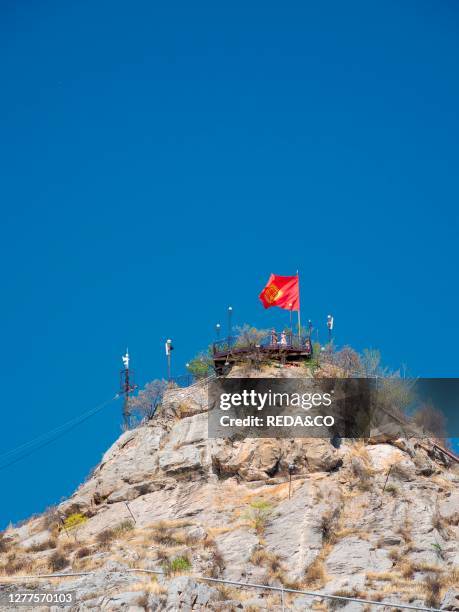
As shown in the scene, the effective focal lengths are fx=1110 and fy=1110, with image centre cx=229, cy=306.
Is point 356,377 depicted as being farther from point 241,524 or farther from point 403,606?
point 403,606

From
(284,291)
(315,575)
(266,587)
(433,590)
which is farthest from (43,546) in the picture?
(284,291)

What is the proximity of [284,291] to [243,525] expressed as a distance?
1940cm

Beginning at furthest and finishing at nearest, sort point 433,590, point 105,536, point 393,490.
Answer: point 393,490
point 105,536
point 433,590

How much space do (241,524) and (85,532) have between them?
856 cm

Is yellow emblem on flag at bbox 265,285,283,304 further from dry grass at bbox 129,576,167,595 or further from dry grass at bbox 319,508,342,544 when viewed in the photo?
dry grass at bbox 129,576,167,595

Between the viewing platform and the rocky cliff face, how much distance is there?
11.1 feet

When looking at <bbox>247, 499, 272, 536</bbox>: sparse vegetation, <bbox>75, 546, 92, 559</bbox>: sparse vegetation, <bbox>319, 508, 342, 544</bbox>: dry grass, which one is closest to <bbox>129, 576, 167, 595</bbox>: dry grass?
<bbox>75, 546, 92, 559</bbox>: sparse vegetation

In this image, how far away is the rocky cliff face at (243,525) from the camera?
46.2 m

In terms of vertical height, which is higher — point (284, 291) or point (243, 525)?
point (284, 291)

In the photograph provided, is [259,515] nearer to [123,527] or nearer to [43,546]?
[123,527]

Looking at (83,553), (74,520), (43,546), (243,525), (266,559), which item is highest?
(74,520)

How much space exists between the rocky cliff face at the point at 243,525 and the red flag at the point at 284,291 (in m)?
8.31

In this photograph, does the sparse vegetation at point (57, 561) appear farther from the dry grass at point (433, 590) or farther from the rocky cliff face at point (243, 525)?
the dry grass at point (433, 590)

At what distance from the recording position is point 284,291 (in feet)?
223
